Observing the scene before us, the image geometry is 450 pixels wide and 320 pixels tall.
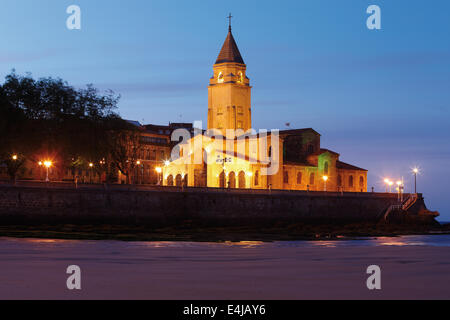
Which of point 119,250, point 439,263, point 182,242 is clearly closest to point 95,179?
point 182,242

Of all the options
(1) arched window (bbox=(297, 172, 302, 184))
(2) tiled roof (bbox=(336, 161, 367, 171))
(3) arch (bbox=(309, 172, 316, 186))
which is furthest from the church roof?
(2) tiled roof (bbox=(336, 161, 367, 171))

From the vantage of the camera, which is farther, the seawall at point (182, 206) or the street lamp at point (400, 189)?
the street lamp at point (400, 189)

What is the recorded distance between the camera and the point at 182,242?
152 feet

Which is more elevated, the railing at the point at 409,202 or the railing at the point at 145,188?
the railing at the point at 145,188

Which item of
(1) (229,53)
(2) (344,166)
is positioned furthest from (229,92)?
(2) (344,166)

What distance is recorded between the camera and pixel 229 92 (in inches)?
4884

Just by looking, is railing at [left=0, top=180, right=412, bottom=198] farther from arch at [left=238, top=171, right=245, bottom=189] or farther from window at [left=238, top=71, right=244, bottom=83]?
window at [left=238, top=71, right=244, bottom=83]

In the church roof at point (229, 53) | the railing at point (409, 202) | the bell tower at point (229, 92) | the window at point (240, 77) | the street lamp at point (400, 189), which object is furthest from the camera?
the window at point (240, 77)

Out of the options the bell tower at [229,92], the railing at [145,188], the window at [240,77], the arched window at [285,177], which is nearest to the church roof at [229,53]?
the bell tower at [229,92]

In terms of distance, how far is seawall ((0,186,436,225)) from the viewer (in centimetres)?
6756

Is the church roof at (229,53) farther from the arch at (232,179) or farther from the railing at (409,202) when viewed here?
the railing at (409,202)

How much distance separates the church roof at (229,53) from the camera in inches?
4904

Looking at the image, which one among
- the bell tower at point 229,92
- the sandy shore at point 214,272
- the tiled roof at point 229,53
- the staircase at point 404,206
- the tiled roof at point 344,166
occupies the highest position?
the tiled roof at point 229,53
